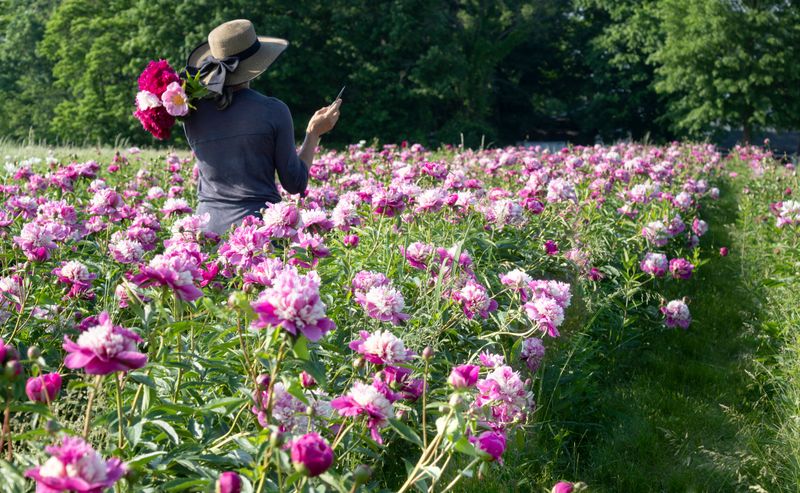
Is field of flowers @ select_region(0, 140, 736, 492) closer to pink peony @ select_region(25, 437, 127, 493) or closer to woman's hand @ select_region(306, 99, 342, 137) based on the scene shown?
pink peony @ select_region(25, 437, 127, 493)

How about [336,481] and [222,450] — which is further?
[222,450]

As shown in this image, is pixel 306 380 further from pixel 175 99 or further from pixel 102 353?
pixel 175 99

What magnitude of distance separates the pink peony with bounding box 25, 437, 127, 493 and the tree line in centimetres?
2463

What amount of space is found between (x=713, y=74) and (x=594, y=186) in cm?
2277

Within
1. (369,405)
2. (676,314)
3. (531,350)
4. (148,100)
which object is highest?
(369,405)

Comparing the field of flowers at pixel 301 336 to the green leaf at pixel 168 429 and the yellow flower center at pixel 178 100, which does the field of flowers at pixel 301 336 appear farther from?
the yellow flower center at pixel 178 100

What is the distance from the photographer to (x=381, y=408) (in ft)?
5.08

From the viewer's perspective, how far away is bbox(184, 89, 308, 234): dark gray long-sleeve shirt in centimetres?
362

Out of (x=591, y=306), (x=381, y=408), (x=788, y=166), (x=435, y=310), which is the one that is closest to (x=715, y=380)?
(x=591, y=306)

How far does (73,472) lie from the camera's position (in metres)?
1.06

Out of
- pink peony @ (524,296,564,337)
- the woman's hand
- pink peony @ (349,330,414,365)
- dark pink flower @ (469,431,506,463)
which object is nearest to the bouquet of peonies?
the woman's hand

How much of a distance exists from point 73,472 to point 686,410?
293 cm

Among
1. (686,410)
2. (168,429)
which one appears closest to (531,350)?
(686,410)

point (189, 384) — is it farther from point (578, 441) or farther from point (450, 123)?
point (450, 123)
